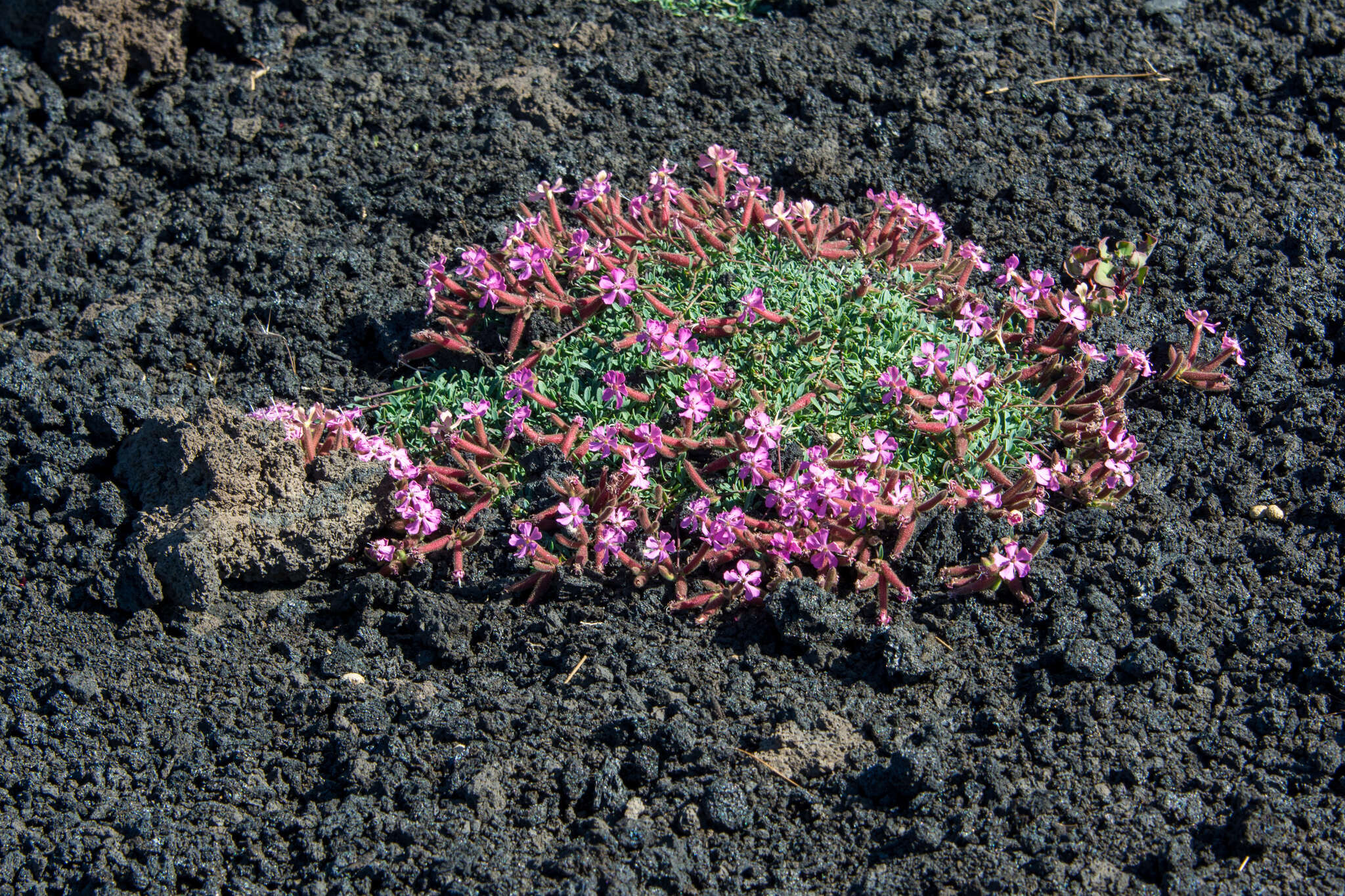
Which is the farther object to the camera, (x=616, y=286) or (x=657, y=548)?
(x=616, y=286)

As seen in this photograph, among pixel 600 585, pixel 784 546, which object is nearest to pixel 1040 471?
pixel 784 546

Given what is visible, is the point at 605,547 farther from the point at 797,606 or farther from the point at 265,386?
the point at 265,386

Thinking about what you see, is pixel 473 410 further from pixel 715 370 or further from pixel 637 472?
pixel 715 370

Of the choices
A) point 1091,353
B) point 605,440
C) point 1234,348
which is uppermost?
point 1234,348

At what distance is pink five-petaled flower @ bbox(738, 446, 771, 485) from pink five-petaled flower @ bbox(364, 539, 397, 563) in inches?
52.1

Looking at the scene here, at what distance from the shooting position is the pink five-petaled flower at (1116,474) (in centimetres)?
388

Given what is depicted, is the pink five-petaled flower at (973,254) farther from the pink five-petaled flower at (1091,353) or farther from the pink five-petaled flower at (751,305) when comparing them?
the pink five-petaled flower at (751,305)

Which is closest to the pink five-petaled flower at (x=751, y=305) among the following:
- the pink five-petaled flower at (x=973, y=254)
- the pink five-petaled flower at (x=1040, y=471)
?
the pink five-petaled flower at (x=973, y=254)

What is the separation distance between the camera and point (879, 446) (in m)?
3.80

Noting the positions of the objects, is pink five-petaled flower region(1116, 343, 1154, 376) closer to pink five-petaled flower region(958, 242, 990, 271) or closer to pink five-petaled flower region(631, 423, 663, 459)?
pink five-petaled flower region(958, 242, 990, 271)

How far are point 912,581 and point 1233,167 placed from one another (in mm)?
3128

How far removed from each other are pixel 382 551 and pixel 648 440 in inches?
42.0

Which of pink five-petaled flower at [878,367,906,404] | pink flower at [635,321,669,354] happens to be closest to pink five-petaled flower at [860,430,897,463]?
pink five-petaled flower at [878,367,906,404]

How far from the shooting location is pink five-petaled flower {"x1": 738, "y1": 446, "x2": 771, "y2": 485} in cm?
379
